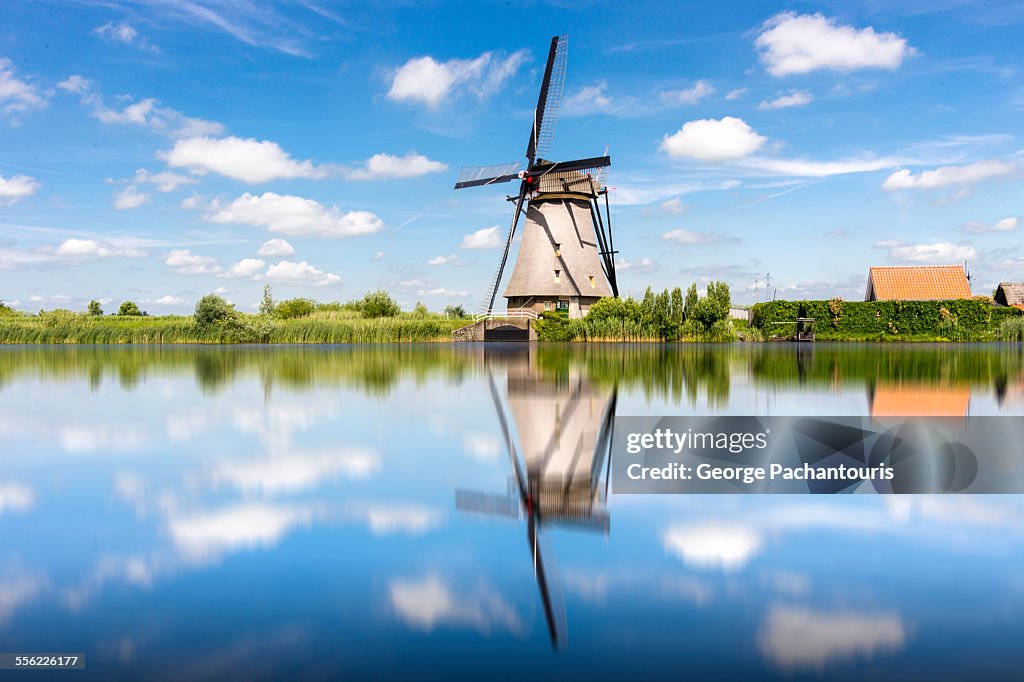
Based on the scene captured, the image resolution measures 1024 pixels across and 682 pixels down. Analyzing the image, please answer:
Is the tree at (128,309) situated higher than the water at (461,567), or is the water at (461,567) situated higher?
the tree at (128,309)

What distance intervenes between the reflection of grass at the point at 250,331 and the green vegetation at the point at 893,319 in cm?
1660

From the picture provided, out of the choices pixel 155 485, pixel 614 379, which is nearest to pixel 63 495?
pixel 155 485

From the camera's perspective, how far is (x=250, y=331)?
1314 inches

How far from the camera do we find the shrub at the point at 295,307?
45.2 metres

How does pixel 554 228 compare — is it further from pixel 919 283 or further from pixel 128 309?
pixel 128 309

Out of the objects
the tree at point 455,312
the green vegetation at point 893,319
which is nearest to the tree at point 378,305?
the tree at point 455,312

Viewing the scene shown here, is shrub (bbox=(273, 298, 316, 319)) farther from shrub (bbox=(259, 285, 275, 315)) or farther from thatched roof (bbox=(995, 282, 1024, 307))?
thatched roof (bbox=(995, 282, 1024, 307))

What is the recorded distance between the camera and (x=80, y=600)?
3062 mm

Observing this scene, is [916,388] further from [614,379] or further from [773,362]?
[773,362]

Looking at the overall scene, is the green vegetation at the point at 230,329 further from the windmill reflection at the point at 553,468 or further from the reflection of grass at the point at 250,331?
the windmill reflection at the point at 553,468

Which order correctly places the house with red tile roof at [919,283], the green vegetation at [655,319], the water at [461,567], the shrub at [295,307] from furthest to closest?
the shrub at [295,307] → the house with red tile roof at [919,283] → the green vegetation at [655,319] → the water at [461,567]

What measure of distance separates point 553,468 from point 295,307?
1699 inches

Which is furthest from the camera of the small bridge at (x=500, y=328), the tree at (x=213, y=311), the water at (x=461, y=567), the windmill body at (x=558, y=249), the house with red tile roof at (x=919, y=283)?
the house with red tile roof at (x=919, y=283)

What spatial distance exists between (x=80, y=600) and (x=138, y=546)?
2.46 ft
